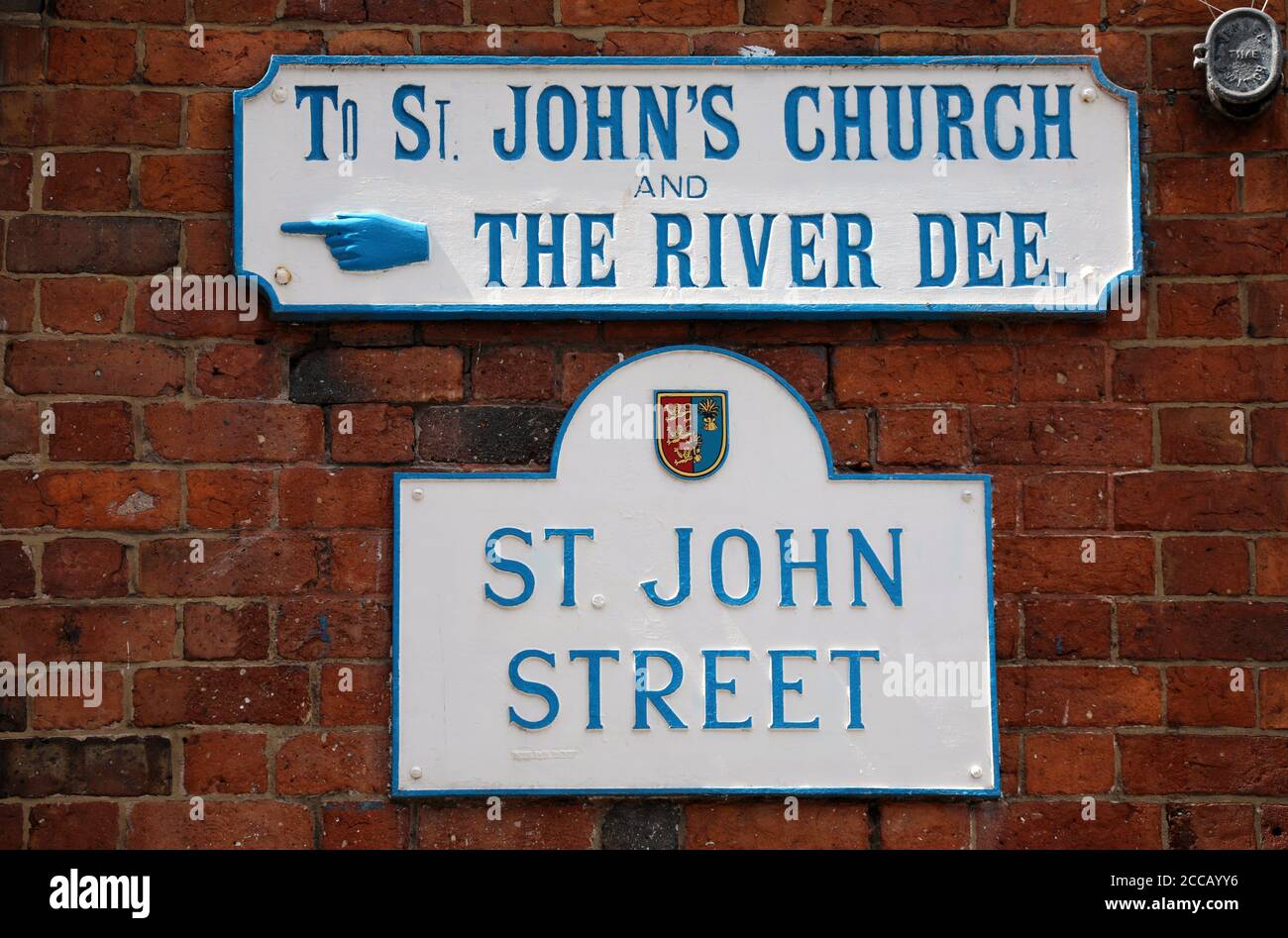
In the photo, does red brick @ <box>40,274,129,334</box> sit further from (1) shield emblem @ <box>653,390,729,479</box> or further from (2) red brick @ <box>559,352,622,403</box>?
(1) shield emblem @ <box>653,390,729,479</box>

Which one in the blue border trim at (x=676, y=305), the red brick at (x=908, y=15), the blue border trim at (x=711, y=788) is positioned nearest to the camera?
the blue border trim at (x=711, y=788)

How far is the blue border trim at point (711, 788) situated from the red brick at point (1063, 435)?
8cm

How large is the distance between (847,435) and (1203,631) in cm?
78

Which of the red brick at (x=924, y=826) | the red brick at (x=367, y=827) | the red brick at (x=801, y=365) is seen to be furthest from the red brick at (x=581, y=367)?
the red brick at (x=924, y=826)

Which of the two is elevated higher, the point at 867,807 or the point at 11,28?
the point at 11,28

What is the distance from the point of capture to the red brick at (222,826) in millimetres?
2992

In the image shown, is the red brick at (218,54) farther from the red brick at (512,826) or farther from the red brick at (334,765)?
the red brick at (512,826)

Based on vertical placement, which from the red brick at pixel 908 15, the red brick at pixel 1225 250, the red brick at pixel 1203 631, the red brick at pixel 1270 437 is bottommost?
the red brick at pixel 1203 631

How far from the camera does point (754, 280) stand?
310 centimetres

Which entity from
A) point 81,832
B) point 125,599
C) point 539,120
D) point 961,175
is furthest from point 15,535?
point 961,175

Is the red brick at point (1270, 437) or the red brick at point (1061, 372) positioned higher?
the red brick at point (1061, 372)

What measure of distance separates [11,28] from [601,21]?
1165mm

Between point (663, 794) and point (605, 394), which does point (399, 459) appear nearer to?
point (605, 394)

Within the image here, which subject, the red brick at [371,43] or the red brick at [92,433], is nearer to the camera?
the red brick at [92,433]
